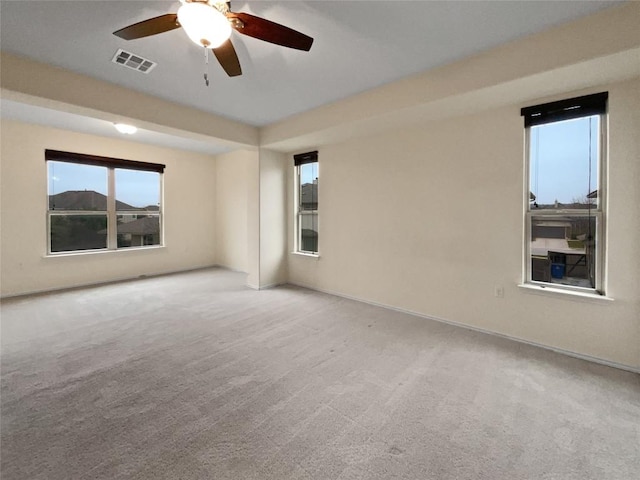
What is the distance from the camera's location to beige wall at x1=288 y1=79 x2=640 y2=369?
236cm

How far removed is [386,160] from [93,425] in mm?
3901

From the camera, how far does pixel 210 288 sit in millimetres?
4863

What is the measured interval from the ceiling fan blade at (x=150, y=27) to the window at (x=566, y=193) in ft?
10.5

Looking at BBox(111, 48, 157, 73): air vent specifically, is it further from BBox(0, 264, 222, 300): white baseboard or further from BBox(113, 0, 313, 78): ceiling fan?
BBox(0, 264, 222, 300): white baseboard

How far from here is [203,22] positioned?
148 centimetres

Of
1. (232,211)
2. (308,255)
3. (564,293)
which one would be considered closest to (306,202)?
(308,255)

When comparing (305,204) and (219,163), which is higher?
(219,163)

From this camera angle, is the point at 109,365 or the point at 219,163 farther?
the point at 219,163

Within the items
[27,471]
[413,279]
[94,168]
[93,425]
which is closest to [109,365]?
[93,425]

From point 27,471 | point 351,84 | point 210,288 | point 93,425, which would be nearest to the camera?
point 27,471

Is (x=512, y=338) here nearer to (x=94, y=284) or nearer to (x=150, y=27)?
(x=150, y=27)

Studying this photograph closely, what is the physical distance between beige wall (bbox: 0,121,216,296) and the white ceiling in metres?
2.72

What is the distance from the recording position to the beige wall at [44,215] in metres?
4.26

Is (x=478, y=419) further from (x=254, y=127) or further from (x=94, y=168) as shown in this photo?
(x=94, y=168)
